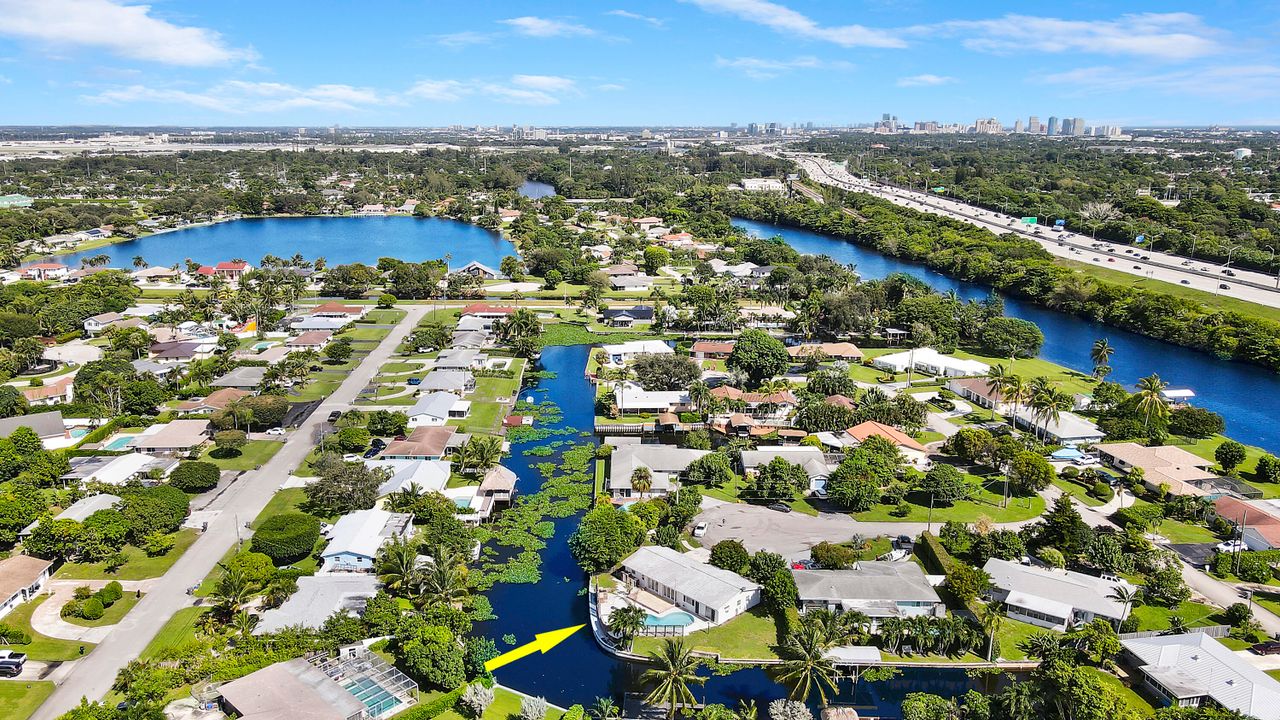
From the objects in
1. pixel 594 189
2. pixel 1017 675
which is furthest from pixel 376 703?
pixel 594 189

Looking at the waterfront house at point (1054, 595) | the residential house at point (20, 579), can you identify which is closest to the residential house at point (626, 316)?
the waterfront house at point (1054, 595)

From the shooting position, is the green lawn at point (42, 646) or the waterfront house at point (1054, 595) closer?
the green lawn at point (42, 646)

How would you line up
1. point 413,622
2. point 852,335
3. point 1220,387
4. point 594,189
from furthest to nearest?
point 594,189 → point 852,335 → point 1220,387 → point 413,622

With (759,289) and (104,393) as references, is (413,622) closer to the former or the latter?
(104,393)

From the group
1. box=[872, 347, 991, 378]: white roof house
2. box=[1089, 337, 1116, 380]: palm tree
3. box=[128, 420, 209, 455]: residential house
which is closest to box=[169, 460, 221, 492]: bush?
box=[128, 420, 209, 455]: residential house

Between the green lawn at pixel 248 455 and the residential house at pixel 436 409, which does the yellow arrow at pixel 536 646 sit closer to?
the residential house at pixel 436 409

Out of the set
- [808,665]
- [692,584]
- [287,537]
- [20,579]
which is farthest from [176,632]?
[808,665]
